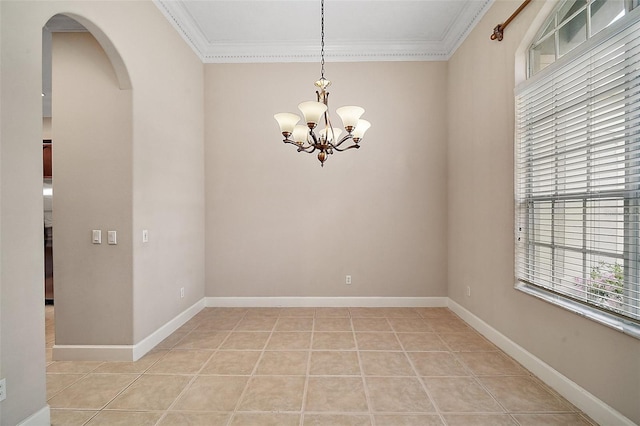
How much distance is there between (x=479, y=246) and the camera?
333 centimetres

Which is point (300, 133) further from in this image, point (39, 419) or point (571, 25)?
point (39, 419)

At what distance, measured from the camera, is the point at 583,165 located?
6.86 feet

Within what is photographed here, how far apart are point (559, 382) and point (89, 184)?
12.9 feet

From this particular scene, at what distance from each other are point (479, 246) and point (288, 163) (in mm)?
2496

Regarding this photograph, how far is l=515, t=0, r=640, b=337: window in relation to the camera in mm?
1755

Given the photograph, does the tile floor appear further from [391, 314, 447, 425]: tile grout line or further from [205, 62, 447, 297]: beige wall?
[205, 62, 447, 297]: beige wall

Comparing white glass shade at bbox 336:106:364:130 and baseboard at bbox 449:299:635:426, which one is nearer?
baseboard at bbox 449:299:635:426

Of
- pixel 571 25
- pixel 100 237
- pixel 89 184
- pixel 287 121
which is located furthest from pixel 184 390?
pixel 571 25

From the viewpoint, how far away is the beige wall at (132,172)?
66.1 inches

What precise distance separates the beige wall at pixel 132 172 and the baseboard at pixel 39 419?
0.11 feet

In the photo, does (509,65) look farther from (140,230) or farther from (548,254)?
(140,230)

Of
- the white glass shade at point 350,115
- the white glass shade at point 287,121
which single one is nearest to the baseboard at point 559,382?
the white glass shade at point 350,115

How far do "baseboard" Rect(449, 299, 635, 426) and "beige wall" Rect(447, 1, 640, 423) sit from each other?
1.6 inches

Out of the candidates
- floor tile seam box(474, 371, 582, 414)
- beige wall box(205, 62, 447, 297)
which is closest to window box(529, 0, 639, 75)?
beige wall box(205, 62, 447, 297)
